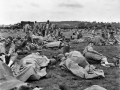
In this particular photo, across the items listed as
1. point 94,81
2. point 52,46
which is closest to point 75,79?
point 94,81

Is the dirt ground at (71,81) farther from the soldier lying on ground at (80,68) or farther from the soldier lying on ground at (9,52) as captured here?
the soldier lying on ground at (9,52)

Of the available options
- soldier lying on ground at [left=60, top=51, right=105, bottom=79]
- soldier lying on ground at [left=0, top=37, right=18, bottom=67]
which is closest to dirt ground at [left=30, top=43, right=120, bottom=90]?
soldier lying on ground at [left=60, top=51, right=105, bottom=79]

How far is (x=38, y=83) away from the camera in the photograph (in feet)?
16.7

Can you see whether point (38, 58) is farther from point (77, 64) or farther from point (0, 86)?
point (0, 86)

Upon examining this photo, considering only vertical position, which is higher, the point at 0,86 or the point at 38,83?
the point at 0,86

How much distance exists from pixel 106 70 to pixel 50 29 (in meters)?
12.6

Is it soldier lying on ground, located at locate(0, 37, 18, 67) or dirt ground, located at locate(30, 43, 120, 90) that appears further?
soldier lying on ground, located at locate(0, 37, 18, 67)

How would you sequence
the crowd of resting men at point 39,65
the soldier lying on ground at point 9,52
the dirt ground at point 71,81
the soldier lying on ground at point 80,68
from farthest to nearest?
the soldier lying on ground at point 9,52 → the soldier lying on ground at point 80,68 → the crowd of resting men at point 39,65 → the dirt ground at point 71,81

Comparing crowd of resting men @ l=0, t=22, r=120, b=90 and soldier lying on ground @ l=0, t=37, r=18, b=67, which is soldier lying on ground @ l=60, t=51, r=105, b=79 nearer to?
crowd of resting men @ l=0, t=22, r=120, b=90

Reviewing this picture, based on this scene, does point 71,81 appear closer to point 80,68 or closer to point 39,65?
point 80,68

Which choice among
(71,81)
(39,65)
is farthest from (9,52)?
(71,81)

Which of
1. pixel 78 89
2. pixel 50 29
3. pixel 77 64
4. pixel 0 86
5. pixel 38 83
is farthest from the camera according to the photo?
pixel 50 29

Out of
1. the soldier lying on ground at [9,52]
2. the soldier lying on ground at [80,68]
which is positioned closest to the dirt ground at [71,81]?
the soldier lying on ground at [80,68]

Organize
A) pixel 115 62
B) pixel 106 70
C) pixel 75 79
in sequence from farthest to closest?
pixel 115 62 → pixel 106 70 → pixel 75 79
